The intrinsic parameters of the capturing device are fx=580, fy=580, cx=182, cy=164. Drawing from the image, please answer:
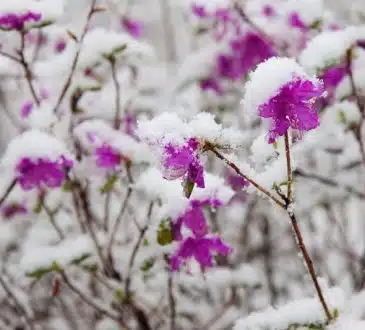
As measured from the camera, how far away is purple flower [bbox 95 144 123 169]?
151 centimetres

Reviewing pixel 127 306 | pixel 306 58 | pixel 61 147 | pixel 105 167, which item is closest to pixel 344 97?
pixel 306 58

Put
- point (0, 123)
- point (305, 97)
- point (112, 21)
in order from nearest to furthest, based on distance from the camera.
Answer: point (305, 97) < point (112, 21) < point (0, 123)

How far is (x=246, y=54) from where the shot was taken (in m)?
2.07

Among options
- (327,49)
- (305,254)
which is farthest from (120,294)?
(327,49)

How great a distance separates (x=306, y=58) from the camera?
4.75ft

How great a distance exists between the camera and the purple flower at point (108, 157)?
1.51 metres

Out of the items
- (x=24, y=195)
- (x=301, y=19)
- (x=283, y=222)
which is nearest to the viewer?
(x=301, y=19)

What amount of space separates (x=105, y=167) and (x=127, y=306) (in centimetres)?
51

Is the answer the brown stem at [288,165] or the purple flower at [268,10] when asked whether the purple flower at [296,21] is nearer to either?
the purple flower at [268,10]

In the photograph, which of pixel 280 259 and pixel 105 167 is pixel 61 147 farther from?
pixel 280 259

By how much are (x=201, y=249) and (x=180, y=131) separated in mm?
418

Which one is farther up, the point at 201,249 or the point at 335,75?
the point at 335,75

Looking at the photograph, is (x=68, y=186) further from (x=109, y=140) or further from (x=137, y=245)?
(x=137, y=245)

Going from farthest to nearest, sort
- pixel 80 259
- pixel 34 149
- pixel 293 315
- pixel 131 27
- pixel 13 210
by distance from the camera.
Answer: pixel 131 27 < pixel 13 210 < pixel 80 259 < pixel 34 149 < pixel 293 315
